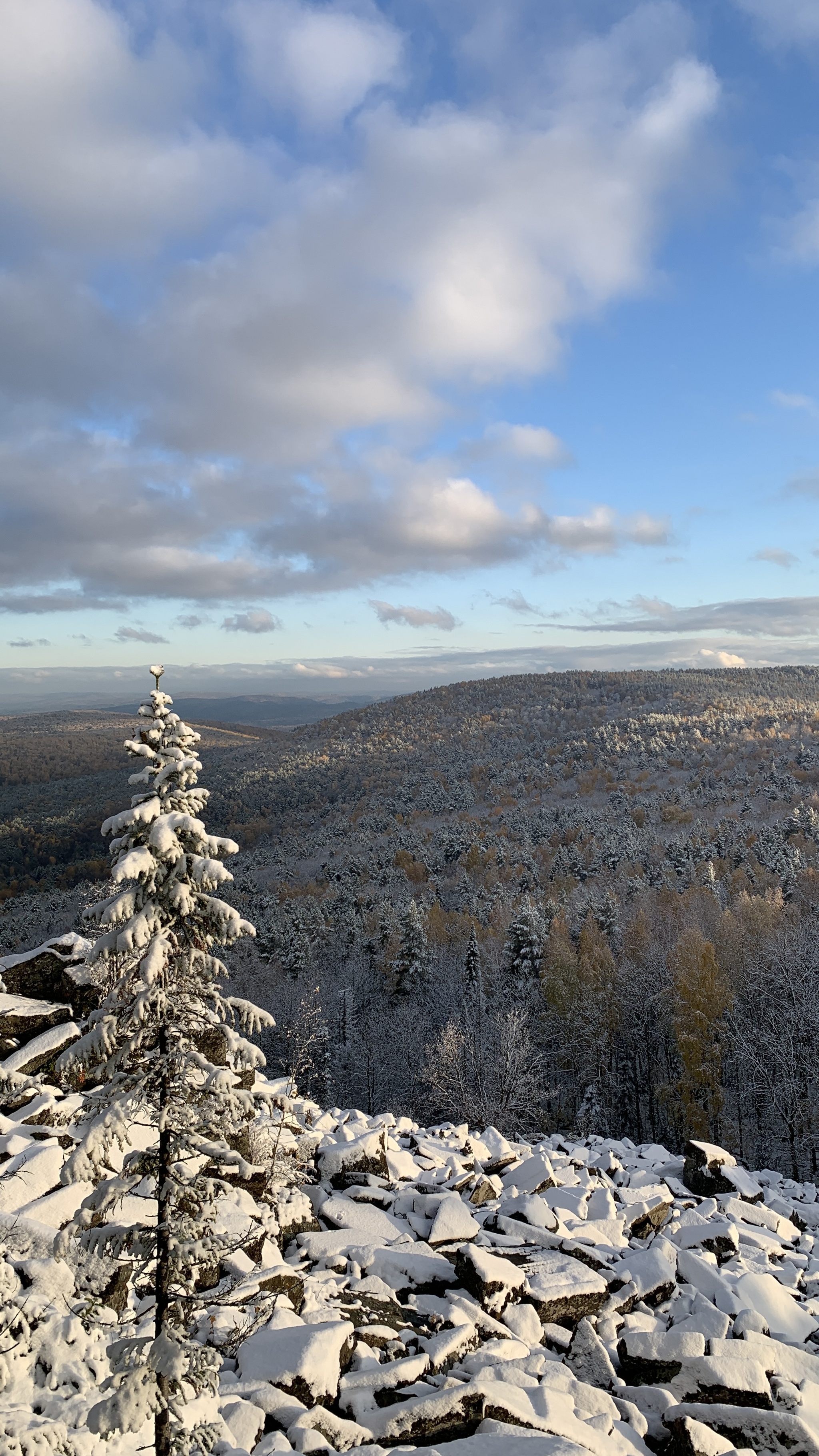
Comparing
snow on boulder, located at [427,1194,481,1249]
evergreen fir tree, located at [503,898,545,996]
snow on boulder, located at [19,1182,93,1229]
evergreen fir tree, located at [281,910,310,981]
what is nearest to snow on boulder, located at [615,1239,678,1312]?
snow on boulder, located at [427,1194,481,1249]

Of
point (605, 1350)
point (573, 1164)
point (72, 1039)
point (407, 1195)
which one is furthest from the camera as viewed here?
point (573, 1164)

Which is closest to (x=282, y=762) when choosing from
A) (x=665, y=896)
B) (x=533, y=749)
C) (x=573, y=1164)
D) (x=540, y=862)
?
(x=533, y=749)

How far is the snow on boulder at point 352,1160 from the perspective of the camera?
1484 centimetres

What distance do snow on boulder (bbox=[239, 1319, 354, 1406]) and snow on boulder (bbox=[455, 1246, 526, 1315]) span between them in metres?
2.59

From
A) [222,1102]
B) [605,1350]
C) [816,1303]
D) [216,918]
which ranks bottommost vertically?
[816,1303]

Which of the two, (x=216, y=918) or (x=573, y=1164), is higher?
(x=216, y=918)

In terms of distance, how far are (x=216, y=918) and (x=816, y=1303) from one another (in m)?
13.7

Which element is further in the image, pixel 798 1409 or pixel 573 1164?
pixel 573 1164

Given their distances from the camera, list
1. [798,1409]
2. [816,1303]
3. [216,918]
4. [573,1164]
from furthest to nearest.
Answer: [573,1164], [816,1303], [798,1409], [216,918]

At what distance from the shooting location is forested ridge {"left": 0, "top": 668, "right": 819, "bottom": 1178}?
3712cm

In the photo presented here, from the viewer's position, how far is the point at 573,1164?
59.7ft

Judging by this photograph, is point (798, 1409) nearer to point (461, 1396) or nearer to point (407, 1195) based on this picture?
point (461, 1396)

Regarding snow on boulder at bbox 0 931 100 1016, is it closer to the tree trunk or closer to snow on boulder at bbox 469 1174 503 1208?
snow on boulder at bbox 469 1174 503 1208

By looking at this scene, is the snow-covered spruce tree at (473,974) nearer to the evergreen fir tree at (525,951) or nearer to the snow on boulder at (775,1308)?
the evergreen fir tree at (525,951)
